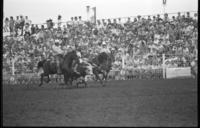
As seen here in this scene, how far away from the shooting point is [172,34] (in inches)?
631

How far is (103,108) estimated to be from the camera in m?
9.26

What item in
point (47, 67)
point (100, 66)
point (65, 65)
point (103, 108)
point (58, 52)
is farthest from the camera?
point (100, 66)

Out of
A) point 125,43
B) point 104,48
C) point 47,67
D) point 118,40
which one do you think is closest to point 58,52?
point 47,67

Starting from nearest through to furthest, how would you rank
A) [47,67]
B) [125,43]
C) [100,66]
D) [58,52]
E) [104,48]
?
1. [58,52]
2. [47,67]
3. [100,66]
4. [104,48]
5. [125,43]

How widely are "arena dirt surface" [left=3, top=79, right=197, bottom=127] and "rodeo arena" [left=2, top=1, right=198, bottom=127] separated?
23 mm

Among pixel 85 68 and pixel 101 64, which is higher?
pixel 101 64

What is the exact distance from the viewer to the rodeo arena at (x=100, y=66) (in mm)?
9484

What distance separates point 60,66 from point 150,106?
533cm

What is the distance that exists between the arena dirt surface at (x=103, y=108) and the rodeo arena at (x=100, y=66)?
23 mm

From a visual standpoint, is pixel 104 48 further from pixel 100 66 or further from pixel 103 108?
pixel 103 108

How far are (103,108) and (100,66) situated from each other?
20.5 ft

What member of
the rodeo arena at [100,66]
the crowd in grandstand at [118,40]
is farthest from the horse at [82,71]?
the crowd in grandstand at [118,40]

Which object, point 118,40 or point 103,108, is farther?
point 118,40

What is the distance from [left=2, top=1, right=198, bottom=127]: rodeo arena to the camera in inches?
373
